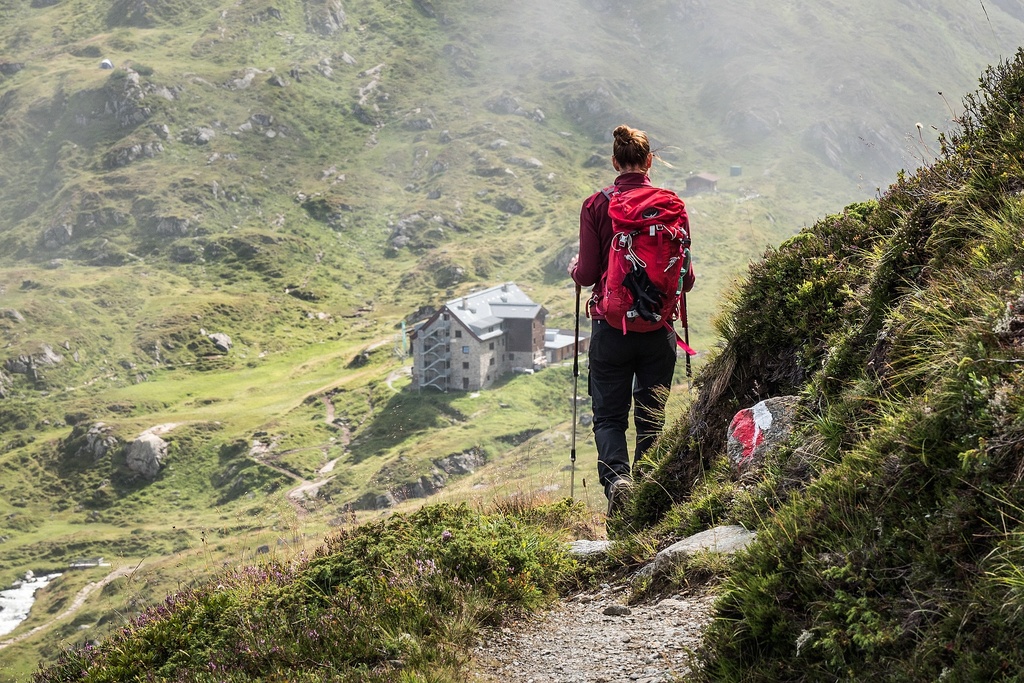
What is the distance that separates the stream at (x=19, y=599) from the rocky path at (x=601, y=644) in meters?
75.3

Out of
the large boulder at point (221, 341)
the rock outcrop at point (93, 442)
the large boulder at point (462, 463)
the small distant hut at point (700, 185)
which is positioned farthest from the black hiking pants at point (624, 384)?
the small distant hut at point (700, 185)

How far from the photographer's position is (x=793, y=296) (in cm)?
613

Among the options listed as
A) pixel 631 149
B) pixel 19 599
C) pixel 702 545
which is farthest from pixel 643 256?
pixel 19 599

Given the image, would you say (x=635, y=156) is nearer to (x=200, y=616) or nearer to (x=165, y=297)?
(x=200, y=616)

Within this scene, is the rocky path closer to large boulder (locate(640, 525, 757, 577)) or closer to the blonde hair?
large boulder (locate(640, 525, 757, 577))

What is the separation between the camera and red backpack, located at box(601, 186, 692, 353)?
6176mm

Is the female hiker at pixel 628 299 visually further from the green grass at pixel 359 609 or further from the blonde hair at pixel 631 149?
the green grass at pixel 359 609

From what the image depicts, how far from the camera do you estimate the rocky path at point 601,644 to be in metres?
4.11

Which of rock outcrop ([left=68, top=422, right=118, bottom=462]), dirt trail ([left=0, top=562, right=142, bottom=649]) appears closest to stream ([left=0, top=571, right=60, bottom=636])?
dirt trail ([left=0, top=562, right=142, bottom=649])

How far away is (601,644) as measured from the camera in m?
4.52

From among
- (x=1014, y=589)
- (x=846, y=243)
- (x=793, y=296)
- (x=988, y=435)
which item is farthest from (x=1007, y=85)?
(x=1014, y=589)

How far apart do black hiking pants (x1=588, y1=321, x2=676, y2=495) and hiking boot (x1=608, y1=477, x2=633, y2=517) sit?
0.38 ft

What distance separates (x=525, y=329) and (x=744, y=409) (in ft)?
349

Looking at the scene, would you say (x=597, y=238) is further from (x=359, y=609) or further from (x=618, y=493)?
(x=359, y=609)
